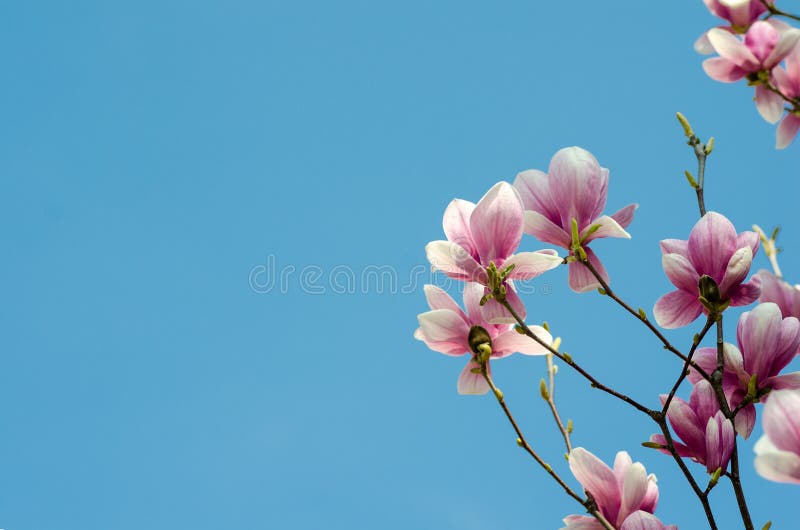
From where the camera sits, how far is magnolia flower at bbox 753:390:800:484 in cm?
89

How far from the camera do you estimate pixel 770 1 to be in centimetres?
135

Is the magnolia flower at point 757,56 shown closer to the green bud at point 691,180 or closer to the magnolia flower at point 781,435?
the green bud at point 691,180

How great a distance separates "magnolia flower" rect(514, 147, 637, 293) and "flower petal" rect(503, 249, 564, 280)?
0.19ft

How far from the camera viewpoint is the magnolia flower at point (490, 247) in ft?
4.32

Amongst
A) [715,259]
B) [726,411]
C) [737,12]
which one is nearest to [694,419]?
[726,411]

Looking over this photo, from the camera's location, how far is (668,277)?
143 cm

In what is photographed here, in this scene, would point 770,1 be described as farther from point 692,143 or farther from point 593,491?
point 593,491

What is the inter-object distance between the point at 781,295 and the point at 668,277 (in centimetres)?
20

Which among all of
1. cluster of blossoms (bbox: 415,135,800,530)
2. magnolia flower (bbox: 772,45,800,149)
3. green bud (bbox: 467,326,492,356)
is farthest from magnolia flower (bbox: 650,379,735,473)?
magnolia flower (bbox: 772,45,800,149)

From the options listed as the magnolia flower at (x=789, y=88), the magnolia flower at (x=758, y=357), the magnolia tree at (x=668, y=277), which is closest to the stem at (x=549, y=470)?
the magnolia tree at (x=668, y=277)

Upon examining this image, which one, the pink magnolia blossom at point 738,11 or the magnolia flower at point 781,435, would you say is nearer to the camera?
the magnolia flower at point 781,435

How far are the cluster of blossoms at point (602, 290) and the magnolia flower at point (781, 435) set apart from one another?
0.41 m

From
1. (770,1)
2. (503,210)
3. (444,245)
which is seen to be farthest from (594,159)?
(770,1)

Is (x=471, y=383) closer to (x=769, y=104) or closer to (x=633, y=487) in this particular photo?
(x=633, y=487)
